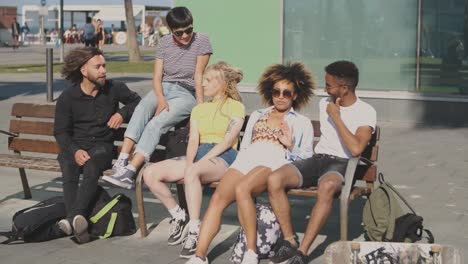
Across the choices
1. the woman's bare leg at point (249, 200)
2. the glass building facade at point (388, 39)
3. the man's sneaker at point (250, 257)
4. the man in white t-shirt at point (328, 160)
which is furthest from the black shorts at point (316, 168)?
the glass building facade at point (388, 39)

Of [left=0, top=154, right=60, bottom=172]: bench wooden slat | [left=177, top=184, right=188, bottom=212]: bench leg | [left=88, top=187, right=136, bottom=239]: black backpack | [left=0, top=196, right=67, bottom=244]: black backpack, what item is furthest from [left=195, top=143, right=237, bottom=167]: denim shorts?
[left=0, top=154, right=60, bottom=172]: bench wooden slat

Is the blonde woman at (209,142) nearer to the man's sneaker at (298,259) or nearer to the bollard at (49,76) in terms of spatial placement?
the man's sneaker at (298,259)

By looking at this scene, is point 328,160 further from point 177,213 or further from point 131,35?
point 131,35

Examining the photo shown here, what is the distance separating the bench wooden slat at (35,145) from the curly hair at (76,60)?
845mm

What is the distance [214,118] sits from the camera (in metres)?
7.06

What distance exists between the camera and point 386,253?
5.44m

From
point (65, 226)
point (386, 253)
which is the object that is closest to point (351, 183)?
point (386, 253)

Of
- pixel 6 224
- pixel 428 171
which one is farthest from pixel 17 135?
pixel 428 171

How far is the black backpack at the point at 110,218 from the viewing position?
7.16 metres

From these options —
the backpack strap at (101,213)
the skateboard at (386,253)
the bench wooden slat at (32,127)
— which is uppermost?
the bench wooden slat at (32,127)

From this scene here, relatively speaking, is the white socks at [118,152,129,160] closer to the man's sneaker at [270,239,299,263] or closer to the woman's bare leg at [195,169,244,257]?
the woman's bare leg at [195,169,244,257]

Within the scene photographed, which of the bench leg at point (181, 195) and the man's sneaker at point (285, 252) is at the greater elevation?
the bench leg at point (181, 195)

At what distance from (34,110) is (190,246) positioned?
251cm

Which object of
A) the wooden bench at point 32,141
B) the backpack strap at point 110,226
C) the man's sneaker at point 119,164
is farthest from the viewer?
the wooden bench at point 32,141
